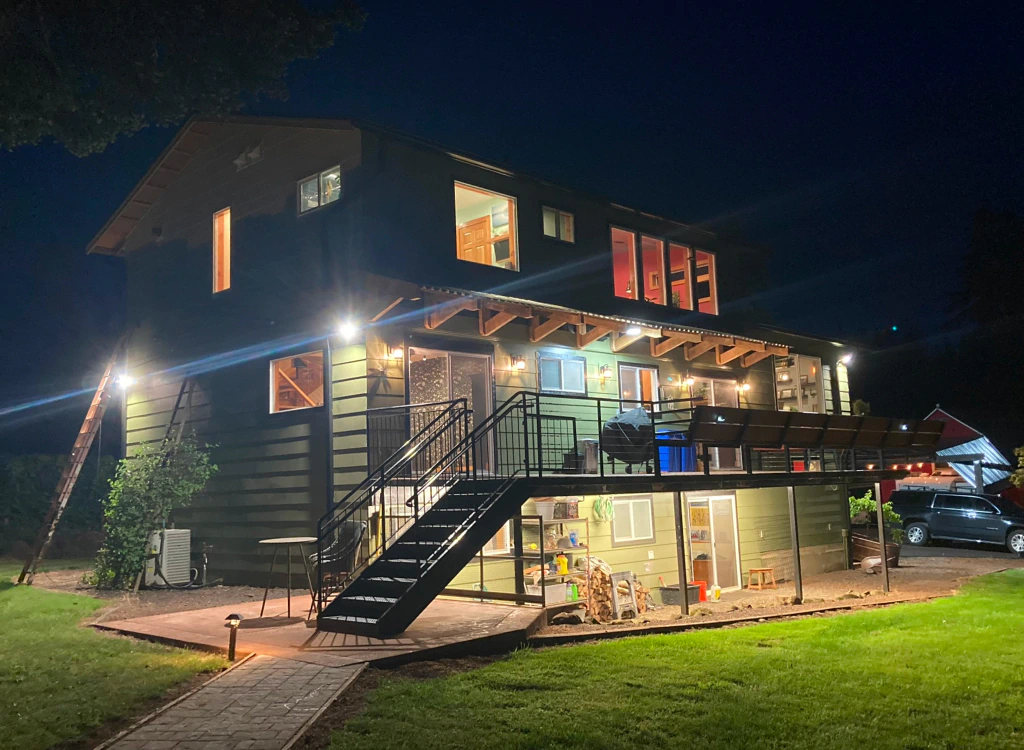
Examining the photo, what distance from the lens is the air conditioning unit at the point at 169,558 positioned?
14.2m

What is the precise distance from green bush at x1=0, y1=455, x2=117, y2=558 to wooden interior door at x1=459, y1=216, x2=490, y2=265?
12.4 m

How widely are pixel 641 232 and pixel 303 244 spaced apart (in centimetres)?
735

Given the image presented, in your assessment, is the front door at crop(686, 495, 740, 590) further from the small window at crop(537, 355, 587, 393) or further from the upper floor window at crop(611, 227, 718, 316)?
the upper floor window at crop(611, 227, 718, 316)

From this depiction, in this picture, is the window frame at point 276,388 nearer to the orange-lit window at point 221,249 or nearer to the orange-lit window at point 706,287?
the orange-lit window at point 221,249

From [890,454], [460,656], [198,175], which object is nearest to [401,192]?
[198,175]

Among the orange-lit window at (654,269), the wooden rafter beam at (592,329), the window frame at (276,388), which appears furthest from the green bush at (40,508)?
the orange-lit window at (654,269)

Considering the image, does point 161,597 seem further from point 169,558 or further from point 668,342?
point 668,342

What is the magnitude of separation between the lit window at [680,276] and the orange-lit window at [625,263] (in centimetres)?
135

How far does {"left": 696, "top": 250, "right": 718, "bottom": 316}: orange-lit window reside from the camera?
19094 mm

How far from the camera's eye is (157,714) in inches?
249

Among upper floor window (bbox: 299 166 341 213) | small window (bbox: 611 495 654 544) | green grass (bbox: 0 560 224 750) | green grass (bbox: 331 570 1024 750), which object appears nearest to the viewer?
green grass (bbox: 331 570 1024 750)

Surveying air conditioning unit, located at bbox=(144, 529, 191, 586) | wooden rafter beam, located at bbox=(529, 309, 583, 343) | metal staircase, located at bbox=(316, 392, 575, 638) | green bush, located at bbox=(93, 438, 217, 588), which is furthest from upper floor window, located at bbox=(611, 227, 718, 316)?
air conditioning unit, located at bbox=(144, 529, 191, 586)

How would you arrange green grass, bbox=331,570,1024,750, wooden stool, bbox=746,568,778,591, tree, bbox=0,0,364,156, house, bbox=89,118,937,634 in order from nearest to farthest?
green grass, bbox=331,570,1024,750, tree, bbox=0,0,364,156, house, bbox=89,118,937,634, wooden stool, bbox=746,568,778,591

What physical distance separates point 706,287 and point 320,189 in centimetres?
938
